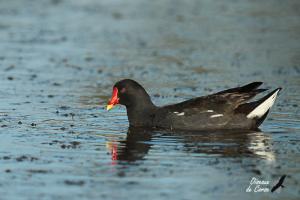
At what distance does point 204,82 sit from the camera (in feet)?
48.5

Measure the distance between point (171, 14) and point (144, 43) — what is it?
425cm

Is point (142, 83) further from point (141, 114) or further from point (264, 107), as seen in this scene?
point (264, 107)

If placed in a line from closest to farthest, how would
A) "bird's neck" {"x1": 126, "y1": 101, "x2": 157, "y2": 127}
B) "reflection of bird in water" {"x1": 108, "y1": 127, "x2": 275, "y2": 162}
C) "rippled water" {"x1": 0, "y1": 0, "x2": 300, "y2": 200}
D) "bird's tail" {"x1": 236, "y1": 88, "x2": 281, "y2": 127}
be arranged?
"rippled water" {"x1": 0, "y1": 0, "x2": 300, "y2": 200}
"reflection of bird in water" {"x1": 108, "y1": 127, "x2": 275, "y2": 162}
"bird's tail" {"x1": 236, "y1": 88, "x2": 281, "y2": 127}
"bird's neck" {"x1": 126, "y1": 101, "x2": 157, "y2": 127}

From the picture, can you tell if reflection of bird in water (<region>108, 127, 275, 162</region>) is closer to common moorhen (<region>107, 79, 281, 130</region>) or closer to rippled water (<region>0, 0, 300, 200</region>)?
rippled water (<region>0, 0, 300, 200</region>)

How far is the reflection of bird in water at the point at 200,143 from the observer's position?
959 cm

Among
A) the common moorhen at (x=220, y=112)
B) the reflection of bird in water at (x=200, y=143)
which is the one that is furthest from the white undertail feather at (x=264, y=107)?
the reflection of bird in water at (x=200, y=143)

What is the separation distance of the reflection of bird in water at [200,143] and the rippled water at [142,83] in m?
0.01

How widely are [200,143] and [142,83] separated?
4640mm

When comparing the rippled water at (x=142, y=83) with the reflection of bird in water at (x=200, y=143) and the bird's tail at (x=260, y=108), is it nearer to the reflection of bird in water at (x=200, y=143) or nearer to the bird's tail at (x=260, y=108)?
the reflection of bird in water at (x=200, y=143)

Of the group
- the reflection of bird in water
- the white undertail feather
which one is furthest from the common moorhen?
the reflection of bird in water

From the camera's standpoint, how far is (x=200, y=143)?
10.2 meters

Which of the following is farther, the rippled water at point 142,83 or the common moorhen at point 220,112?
the common moorhen at point 220,112

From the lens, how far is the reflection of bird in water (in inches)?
377

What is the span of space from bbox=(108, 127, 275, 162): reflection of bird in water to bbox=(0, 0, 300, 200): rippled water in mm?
14
